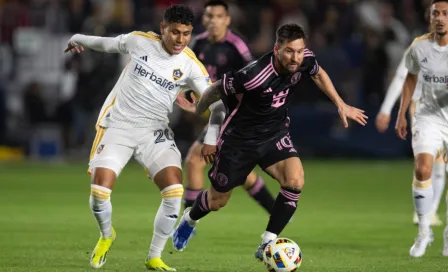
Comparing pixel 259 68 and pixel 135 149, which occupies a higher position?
pixel 259 68

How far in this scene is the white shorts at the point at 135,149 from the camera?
9.57m

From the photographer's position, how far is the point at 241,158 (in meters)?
10.1

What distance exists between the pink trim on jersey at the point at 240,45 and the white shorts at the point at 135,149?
2.97 meters

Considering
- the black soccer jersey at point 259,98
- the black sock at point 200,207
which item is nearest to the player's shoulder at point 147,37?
the black soccer jersey at point 259,98

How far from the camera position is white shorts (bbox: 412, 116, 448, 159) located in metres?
10.7

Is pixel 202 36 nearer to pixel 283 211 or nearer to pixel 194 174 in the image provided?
pixel 194 174

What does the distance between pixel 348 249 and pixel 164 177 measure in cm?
Answer: 257

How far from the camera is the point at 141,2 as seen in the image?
25297 mm

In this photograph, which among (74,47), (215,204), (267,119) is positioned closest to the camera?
(267,119)

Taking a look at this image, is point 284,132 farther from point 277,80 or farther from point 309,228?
point 309,228

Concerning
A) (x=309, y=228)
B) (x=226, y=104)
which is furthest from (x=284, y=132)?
(x=309, y=228)

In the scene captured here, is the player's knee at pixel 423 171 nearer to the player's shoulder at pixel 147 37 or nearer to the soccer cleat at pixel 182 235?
the soccer cleat at pixel 182 235

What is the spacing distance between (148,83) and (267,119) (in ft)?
3.66

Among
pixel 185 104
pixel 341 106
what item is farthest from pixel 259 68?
pixel 185 104
